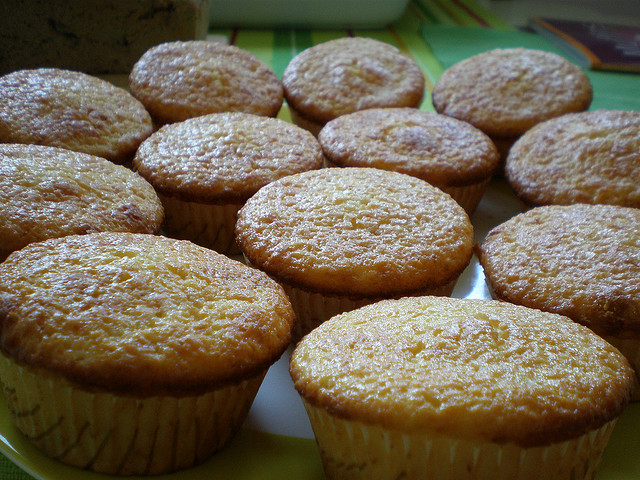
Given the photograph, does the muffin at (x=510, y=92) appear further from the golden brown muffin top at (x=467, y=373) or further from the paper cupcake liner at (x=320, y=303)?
the golden brown muffin top at (x=467, y=373)

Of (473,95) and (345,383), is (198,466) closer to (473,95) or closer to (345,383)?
(345,383)

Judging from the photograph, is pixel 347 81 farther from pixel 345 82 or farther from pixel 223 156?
pixel 223 156

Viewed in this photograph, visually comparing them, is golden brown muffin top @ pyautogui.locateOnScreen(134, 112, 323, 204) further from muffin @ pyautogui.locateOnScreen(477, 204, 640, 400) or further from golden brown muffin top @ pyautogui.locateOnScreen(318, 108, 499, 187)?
muffin @ pyautogui.locateOnScreen(477, 204, 640, 400)

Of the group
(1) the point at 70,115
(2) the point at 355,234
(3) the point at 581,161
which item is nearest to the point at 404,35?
(3) the point at 581,161

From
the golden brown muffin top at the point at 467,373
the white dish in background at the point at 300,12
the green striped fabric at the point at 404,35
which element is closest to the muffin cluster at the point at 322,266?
the golden brown muffin top at the point at 467,373

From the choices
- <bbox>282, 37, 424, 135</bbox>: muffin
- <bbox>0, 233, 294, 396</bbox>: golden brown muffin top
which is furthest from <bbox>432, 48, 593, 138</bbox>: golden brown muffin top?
<bbox>0, 233, 294, 396</bbox>: golden brown muffin top

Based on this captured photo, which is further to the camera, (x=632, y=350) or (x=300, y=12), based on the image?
(x=300, y=12)
